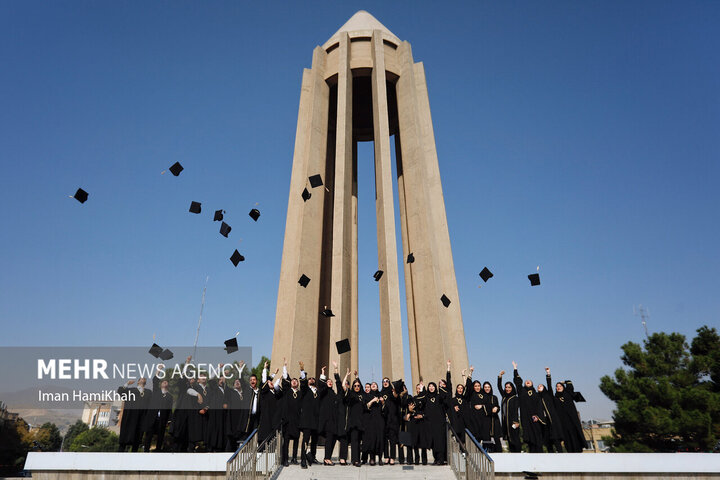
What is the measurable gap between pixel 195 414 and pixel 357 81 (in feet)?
50.0

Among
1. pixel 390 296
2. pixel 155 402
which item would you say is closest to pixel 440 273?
pixel 390 296

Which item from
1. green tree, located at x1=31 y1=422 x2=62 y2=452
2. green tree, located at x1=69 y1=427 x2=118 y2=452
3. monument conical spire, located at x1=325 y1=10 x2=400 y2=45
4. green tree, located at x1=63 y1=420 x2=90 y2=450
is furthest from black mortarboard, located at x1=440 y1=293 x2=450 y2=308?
green tree, located at x1=63 y1=420 x2=90 y2=450

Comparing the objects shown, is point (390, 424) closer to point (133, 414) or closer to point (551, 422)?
point (551, 422)

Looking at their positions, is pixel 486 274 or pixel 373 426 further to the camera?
pixel 486 274

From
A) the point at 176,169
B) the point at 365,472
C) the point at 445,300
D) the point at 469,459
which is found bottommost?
the point at 365,472

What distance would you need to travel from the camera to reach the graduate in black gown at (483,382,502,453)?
27.3ft

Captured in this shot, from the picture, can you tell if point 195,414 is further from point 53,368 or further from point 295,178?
point 295,178

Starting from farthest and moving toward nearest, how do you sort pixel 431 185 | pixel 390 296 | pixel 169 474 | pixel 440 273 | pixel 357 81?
pixel 357 81
pixel 431 185
pixel 440 273
pixel 390 296
pixel 169 474

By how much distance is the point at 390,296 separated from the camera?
44.0ft

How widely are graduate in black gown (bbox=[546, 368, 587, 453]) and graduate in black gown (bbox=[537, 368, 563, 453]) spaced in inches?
5.9

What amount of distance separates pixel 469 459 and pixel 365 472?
153 centimetres

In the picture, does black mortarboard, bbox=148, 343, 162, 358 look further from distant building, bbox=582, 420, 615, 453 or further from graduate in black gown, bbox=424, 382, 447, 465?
distant building, bbox=582, 420, 615, 453

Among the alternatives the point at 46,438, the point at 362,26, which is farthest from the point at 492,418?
the point at 46,438

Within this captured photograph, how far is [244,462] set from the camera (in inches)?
235
